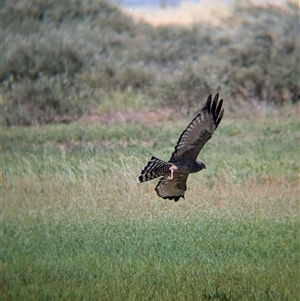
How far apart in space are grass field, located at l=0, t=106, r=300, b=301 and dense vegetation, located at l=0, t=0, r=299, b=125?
180 cm

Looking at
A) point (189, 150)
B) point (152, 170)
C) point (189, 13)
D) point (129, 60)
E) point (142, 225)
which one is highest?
point (189, 150)

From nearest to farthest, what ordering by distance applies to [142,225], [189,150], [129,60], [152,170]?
[152,170] < [189,150] < [142,225] < [129,60]

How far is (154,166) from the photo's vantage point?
5.64m

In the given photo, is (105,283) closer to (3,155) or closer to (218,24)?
(3,155)

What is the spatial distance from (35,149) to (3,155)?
36 cm

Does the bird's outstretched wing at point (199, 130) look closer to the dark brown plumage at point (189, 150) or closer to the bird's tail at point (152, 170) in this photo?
the dark brown plumage at point (189, 150)

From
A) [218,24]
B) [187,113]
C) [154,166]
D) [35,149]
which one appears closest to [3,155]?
[35,149]

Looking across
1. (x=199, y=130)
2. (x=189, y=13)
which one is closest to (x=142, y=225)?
(x=199, y=130)

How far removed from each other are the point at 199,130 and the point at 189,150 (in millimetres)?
200

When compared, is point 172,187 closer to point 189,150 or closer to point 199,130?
point 189,150

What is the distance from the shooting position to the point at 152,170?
18.5 feet

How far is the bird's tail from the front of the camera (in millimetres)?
5590

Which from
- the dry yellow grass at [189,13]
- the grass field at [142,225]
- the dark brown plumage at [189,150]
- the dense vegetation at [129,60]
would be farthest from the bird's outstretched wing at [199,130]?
the dry yellow grass at [189,13]

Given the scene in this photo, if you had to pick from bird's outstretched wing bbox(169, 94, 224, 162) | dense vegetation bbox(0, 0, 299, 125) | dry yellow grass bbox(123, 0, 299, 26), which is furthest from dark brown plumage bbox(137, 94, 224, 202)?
dry yellow grass bbox(123, 0, 299, 26)
